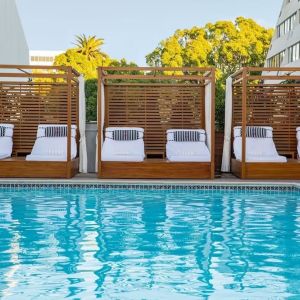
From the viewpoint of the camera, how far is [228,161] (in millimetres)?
13852

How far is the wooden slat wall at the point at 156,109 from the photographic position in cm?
1451

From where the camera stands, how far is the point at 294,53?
138ft

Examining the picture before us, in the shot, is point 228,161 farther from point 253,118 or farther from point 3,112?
point 3,112

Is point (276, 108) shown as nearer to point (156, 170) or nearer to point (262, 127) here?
point (262, 127)

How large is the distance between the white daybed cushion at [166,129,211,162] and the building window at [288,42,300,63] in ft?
96.5

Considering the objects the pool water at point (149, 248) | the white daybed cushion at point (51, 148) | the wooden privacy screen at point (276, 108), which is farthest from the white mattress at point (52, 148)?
the wooden privacy screen at point (276, 108)

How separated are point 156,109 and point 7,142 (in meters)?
3.34

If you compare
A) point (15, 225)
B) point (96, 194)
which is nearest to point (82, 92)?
point (96, 194)

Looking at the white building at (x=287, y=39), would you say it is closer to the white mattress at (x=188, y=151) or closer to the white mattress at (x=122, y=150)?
the white mattress at (x=188, y=151)

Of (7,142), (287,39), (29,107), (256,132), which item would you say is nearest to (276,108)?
(256,132)

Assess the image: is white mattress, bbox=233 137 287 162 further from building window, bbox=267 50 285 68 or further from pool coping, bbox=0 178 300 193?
building window, bbox=267 50 285 68

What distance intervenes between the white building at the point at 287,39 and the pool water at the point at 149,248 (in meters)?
31.5

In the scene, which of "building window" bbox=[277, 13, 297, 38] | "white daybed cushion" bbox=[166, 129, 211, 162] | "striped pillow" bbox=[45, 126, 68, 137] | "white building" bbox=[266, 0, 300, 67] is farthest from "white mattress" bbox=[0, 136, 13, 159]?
"building window" bbox=[277, 13, 297, 38]

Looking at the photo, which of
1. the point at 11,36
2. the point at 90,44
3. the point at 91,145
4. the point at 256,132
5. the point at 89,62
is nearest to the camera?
the point at 256,132
